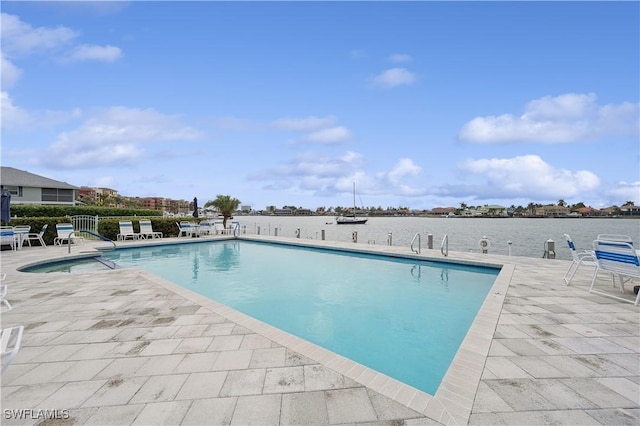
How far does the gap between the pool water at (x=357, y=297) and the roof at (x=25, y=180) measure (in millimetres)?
21390

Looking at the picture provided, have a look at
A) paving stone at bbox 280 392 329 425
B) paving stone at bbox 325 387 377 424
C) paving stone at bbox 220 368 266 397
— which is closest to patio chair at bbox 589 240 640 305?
paving stone at bbox 325 387 377 424

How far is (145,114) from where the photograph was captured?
25031 mm

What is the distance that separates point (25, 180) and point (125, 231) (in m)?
19.8

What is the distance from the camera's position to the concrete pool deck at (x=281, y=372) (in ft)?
6.84

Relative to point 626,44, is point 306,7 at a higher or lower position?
higher

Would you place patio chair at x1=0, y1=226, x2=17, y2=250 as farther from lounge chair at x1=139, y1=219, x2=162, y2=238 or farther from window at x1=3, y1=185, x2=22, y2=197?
window at x1=3, y1=185, x2=22, y2=197

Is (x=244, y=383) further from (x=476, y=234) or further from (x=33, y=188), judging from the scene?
(x=476, y=234)

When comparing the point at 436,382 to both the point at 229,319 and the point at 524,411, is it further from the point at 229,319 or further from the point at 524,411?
the point at 229,319

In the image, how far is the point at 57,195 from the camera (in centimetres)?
2697

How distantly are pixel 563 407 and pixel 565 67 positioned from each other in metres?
15.7


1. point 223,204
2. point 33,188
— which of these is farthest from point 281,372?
point 33,188

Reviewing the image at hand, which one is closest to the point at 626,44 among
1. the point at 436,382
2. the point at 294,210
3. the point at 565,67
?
the point at 565,67

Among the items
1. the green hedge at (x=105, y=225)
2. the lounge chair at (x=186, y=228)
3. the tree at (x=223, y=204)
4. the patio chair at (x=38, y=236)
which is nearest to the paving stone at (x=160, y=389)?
the patio chair at (x=38, y=236)

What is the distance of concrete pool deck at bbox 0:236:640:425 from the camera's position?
208 centimetres
